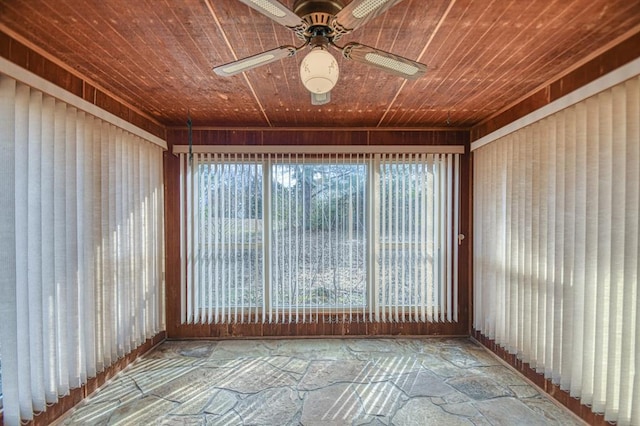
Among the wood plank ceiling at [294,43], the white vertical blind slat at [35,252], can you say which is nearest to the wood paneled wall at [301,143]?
the wood plank ceiling at [294,43]

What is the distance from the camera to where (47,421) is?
210 centimetres

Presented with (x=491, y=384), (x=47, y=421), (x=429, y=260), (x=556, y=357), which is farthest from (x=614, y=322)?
(x=47, y=421)

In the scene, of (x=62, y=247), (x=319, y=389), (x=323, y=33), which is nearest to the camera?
(x=323, y=33)

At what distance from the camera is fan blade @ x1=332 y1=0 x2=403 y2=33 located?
1.20 metres

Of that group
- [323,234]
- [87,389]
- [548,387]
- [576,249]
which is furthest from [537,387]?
[87,389]

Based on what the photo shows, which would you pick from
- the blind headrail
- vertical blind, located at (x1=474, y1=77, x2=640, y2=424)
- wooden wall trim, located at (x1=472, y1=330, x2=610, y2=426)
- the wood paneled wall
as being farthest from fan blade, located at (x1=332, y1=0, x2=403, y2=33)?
wooden wall trim, located at (x1=472, y1=330, x2=610, y2=426)

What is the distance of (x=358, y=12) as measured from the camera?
1.26m

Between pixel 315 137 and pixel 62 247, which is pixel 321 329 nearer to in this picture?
pixel 315 137

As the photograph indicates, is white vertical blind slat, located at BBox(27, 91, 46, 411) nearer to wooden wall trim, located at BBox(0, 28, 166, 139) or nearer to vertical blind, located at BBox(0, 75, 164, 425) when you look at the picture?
vertical blind, located at BBox(0, 75, 164, 425)

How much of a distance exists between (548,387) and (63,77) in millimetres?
4300

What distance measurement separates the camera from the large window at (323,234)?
3.62m

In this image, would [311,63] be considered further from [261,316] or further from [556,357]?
[261,316]

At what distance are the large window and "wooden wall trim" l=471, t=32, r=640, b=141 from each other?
0.87 m

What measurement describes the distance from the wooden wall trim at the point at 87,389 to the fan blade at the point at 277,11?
265 cm
